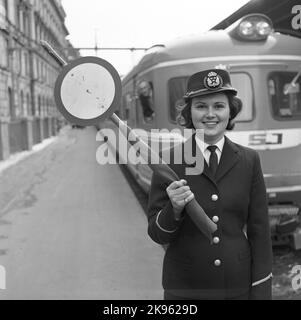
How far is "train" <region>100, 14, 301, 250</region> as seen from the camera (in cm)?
529

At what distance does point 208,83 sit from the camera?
184cm

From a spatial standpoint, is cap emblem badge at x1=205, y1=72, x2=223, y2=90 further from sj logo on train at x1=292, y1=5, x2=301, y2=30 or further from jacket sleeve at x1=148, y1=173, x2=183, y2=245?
sj logo on train at x1=292, y1=5, x2=301, y2=30

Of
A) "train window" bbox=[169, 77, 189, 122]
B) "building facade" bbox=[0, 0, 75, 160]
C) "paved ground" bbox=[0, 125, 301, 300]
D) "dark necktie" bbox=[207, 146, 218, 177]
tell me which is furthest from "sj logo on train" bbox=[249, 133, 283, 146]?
"dark necktie" bbox=[207, 146, 218, 177]

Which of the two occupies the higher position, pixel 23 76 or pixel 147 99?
pixel 23 76

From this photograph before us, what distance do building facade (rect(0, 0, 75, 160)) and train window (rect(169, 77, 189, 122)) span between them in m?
1.76

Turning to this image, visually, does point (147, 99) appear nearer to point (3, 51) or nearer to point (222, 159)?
point (222, 159)

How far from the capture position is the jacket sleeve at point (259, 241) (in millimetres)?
1939

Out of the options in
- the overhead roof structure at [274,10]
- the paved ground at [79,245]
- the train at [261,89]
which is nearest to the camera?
the paved ground at [79,245]

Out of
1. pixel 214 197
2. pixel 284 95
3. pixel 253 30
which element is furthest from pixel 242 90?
pixel 214 197

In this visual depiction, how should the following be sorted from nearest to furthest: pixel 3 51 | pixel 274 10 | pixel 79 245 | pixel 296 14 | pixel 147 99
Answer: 1. pixel 79 245
2. pixel 147 99
3. pixel 296 14
4. pixel 274 10
5. pixel 3 51

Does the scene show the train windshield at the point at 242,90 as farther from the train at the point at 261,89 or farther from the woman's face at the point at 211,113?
the woman's face at the point at 211,113

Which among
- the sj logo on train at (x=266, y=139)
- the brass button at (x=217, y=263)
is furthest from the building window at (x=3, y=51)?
the brass button at (x=217, y=263)

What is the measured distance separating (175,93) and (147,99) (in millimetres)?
721
